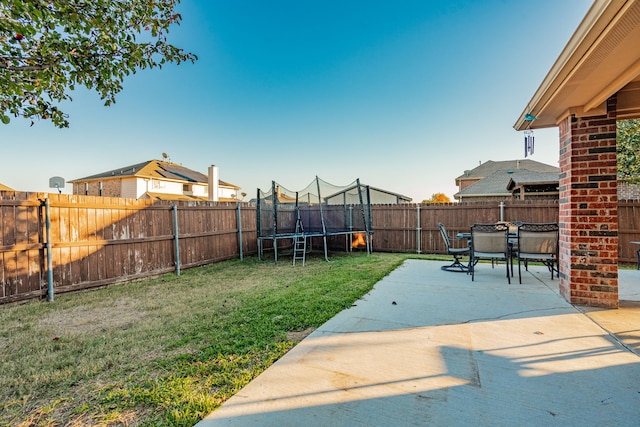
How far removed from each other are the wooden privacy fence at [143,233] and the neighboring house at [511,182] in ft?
10.0

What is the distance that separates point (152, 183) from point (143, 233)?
17769mm

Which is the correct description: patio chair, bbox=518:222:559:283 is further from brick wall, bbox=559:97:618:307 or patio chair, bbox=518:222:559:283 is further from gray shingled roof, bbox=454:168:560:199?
gray shingled roof, bbox=454:168:560:199

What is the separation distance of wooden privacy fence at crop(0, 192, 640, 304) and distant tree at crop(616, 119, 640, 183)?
4.50 metres

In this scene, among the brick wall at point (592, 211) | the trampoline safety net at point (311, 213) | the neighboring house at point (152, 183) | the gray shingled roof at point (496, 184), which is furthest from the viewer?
the neighboring house at point (152, 183)

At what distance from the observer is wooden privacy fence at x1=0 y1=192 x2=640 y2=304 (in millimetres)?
4465

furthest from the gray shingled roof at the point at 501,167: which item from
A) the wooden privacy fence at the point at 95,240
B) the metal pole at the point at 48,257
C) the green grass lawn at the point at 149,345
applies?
the metal pole at the point at 48,257

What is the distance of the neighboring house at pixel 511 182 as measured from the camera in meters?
15.2

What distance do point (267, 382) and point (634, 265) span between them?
373 inches

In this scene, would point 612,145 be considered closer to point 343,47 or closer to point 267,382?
point 267,382

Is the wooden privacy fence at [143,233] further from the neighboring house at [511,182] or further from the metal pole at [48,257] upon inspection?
the neighboring house at [511,182]

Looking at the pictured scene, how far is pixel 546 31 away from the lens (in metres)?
6.11

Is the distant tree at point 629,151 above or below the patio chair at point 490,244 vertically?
above

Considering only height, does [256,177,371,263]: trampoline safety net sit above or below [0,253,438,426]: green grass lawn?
above

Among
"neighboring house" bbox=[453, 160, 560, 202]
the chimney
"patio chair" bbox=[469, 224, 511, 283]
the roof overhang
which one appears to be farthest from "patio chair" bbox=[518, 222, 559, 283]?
the chimney
